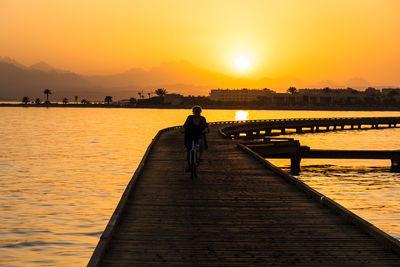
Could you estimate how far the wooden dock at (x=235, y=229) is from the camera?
848 cm

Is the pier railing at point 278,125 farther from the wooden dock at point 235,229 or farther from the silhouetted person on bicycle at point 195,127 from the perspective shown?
the wooden dock at point 235,229

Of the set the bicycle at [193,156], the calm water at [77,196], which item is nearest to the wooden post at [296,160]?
the calm water at [77,196]

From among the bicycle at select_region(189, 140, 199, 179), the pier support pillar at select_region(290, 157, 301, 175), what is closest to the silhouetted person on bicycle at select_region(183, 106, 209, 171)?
the bicycle at select_region(189, 140, 199, 179)

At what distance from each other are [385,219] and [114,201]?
33.9 ft

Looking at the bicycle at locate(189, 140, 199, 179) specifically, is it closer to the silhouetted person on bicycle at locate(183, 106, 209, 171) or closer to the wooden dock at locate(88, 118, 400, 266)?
the silhouetted person on bicycle at locate(183, 106, 209, 171)

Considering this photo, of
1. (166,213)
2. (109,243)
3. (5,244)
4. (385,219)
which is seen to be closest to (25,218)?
(5,244)

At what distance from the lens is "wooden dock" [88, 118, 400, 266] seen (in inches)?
334

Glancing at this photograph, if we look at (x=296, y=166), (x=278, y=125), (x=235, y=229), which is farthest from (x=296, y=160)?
(x=278, y=125)

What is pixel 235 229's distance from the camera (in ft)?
33.9

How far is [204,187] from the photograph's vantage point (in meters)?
15.3

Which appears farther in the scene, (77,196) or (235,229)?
(77,196)

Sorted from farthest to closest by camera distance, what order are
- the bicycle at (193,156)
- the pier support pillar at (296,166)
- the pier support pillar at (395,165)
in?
the pier support pillar at (395,165) → the pier support pillar at (296,166) → the bicycle at (193,156)

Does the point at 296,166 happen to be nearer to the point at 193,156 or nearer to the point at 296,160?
the point at 296,160

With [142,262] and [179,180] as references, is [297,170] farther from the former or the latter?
[142,262]
